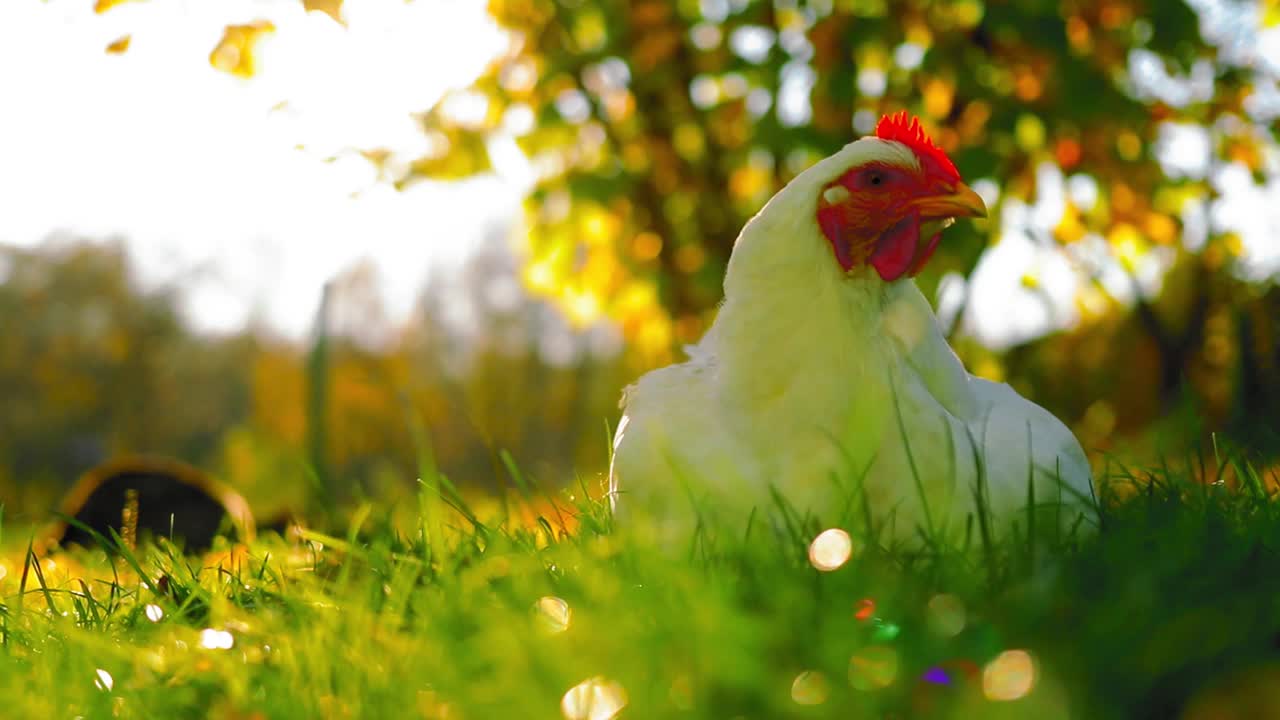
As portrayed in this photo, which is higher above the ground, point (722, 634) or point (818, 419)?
point (722, 634)

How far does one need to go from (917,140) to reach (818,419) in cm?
78

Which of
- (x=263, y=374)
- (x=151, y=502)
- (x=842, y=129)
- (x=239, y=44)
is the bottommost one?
(x=263, y=374)

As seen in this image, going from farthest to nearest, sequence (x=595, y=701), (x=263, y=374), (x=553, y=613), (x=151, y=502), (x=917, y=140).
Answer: (x=263, y=374), (x=151, y=502), (x=917, y=140), (x=553, y=613), (x=595, y=701)

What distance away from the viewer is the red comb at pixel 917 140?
8.02 ft

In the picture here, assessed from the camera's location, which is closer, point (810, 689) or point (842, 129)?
point (810, 689)

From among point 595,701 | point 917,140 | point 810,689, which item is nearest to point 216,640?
point 595,701

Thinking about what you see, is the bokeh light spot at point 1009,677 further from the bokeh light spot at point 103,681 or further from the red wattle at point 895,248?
the bokeh light spot at point 103,681

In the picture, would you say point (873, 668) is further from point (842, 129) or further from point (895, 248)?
point (842, 129)

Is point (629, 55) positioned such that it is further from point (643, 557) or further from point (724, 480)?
point (643, 557)

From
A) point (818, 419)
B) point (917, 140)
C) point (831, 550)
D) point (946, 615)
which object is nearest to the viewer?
point (946, 615)

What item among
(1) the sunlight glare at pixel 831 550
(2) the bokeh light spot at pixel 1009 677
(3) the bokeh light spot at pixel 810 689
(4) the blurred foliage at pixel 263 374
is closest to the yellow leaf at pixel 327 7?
(1) the sunlight glare at pixel 831 550

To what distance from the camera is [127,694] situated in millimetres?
1793

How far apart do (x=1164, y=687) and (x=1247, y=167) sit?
6769mm

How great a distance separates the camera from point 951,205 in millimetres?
2375
